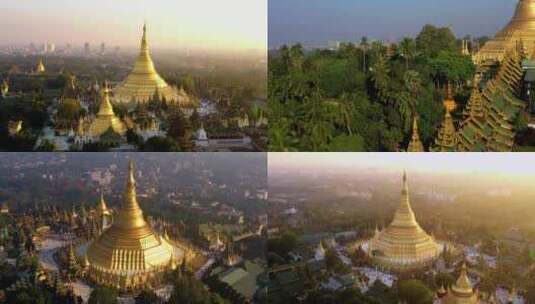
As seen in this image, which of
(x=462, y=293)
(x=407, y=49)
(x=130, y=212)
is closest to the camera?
(x=462, y=293)

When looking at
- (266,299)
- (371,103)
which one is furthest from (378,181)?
(266,299)

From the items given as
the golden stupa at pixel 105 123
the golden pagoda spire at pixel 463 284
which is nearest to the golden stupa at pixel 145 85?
the golden stupa at pixel 105 123

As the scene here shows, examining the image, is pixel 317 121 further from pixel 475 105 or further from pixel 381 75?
pixel 475 105

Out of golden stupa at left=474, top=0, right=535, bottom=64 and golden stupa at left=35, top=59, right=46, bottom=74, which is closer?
golden stupa at left=474, top=0, right=535, bottom=64

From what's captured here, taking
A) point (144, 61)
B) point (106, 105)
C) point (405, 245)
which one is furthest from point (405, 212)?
point (106, 105)

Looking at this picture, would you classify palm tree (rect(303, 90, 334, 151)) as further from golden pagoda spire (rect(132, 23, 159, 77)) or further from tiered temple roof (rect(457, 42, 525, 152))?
golden pagoda spire (rect(132, 23, 159, 77))

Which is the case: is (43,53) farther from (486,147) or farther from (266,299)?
(486,147)

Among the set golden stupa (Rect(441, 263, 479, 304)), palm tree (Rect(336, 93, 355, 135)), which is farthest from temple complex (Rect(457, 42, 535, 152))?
golden stupa (Rect(441, 263, 479, 304))

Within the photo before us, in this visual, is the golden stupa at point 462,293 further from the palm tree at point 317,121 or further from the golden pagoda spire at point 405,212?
the palm tree at point 317,121
